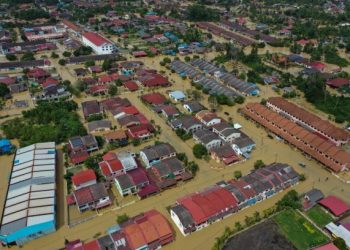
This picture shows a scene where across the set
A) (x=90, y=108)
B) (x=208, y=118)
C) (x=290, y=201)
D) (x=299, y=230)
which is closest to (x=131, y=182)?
(x=290, y=201)

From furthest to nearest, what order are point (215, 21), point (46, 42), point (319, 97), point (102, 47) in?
1. point (215, 21)
2. point (46, 42)
3. point (102, 47)
4. point (319, 97)

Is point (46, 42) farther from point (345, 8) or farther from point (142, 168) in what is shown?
point (345, 8)

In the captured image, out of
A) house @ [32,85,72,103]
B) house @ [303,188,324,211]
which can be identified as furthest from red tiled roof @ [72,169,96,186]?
house @ [32,85,72,103]

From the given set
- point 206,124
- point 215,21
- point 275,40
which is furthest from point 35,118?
point 215,21

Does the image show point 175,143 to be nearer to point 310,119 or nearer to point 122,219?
point 122,219

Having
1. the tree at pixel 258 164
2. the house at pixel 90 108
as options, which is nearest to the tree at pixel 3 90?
the house at pixel 90 108

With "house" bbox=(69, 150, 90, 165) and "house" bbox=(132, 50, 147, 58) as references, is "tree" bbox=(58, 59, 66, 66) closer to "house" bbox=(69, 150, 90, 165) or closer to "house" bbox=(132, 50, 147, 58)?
"house" bbox=(132, 50, 147, 58)
